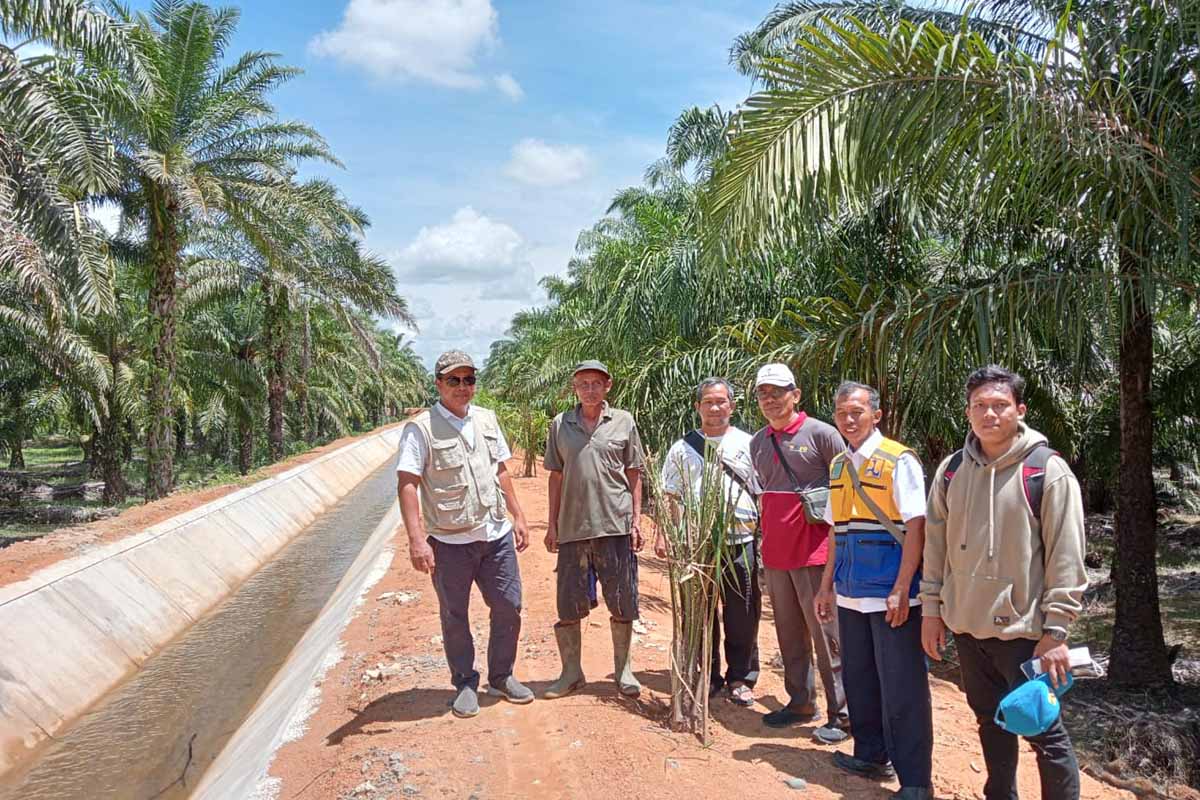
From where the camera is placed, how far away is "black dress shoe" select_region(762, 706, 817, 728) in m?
4.31

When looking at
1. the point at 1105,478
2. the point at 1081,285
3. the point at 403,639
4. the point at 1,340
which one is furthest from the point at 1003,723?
the point at 1,340

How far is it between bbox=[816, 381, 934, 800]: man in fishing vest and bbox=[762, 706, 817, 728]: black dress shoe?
0.48 metres

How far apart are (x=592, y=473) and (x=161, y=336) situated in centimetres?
1322

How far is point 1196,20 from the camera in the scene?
15.2 ft

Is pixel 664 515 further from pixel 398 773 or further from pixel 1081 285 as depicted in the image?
pixel 1081 285

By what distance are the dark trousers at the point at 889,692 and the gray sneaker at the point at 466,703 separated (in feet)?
6.18

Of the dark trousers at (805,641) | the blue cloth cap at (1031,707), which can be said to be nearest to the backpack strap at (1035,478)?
the blue cloth cap at (1031,707)

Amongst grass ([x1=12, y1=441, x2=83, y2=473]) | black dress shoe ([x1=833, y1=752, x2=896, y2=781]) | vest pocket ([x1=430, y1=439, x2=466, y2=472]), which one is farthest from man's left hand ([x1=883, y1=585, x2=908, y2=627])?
grass ([x1=12, y1=441, x2=83, y2=473])

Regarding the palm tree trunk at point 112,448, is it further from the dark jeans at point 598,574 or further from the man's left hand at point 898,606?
the man's left hand at point 898,606

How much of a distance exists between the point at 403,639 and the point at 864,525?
3.83 meters

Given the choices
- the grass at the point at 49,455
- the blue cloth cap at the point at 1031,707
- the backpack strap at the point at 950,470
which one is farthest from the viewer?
the grass at the point at 49,455

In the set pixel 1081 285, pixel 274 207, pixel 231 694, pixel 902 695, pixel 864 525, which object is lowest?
pixel 231 694

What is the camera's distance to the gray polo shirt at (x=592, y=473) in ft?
14.8

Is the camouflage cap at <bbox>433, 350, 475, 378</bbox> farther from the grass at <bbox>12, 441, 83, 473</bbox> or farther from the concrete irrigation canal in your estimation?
the grass at <bbox>12, 441, 83, 473</bbox>
